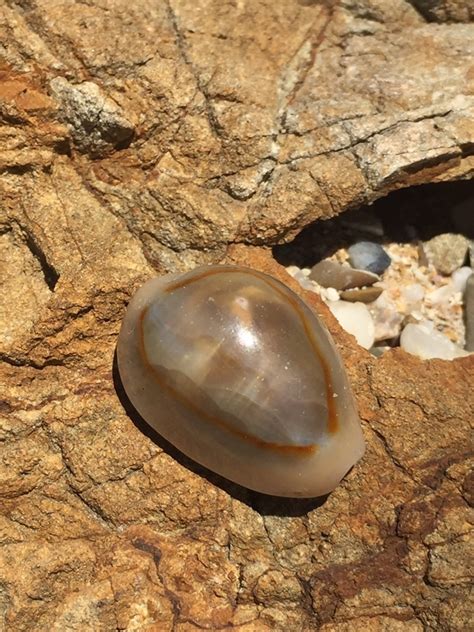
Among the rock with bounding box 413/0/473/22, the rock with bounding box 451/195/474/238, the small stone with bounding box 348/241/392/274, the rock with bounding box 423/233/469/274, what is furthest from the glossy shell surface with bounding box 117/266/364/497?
the rock with bounding box 413/0/473/22

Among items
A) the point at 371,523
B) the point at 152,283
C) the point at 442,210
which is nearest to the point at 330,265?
the point at 442,210

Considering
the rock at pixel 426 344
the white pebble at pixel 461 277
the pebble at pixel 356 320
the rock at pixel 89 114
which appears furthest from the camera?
the white pebble at pixel 461 277

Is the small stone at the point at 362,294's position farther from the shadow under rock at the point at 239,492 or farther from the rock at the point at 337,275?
the shadow under rock at the point at 239,492

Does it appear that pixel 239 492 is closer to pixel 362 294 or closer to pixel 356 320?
pixel 356 320

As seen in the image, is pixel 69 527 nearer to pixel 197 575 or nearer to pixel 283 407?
pixel 197 575

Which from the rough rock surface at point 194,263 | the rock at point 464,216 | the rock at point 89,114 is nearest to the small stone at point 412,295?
the rock at point 464,216
